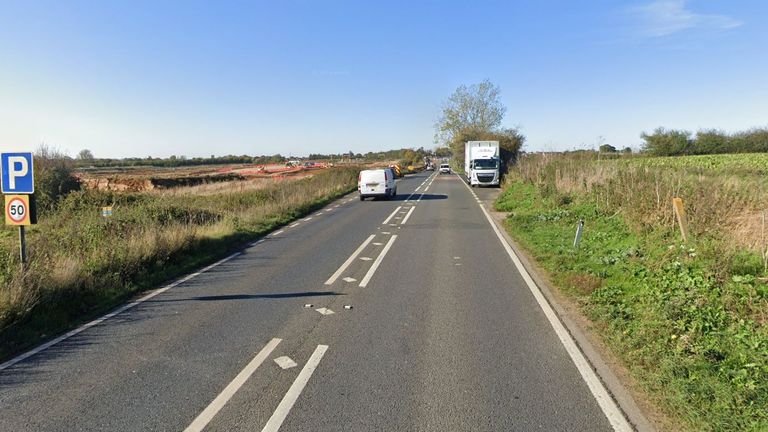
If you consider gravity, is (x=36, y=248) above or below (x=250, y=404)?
above

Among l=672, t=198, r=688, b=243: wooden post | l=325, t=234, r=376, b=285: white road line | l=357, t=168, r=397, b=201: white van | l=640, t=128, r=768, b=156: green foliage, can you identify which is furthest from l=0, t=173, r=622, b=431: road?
l=640, t=128, r=768, b=156: green foliage

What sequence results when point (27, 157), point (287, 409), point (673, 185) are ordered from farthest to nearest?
1. point (673, 185)
2. point (27, 157)
3. point (287, 409)

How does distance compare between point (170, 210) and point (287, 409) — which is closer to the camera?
point (287, 409)

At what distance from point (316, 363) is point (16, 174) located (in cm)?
590

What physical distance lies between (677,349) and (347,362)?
349cm

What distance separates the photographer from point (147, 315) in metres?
6.72

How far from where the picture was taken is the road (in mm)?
3873

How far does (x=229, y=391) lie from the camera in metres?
4.31

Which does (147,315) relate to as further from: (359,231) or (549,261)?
(359,231)

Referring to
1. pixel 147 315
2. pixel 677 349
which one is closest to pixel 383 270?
pixel 147 315

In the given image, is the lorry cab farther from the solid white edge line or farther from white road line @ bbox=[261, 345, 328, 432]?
white road line @ bbox=[261, 345, 328, 432]

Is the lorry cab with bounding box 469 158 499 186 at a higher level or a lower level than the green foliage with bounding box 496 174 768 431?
higher

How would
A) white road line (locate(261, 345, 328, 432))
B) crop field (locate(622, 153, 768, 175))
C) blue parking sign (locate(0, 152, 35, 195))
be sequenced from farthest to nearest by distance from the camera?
1. crop field (locate(622, 153, 768, 175))
2. blue parking sign (locate(0, 152, 35, 195))
3. white road line (locate(261, 345, 328, 432))

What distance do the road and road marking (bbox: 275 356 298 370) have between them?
28mm
